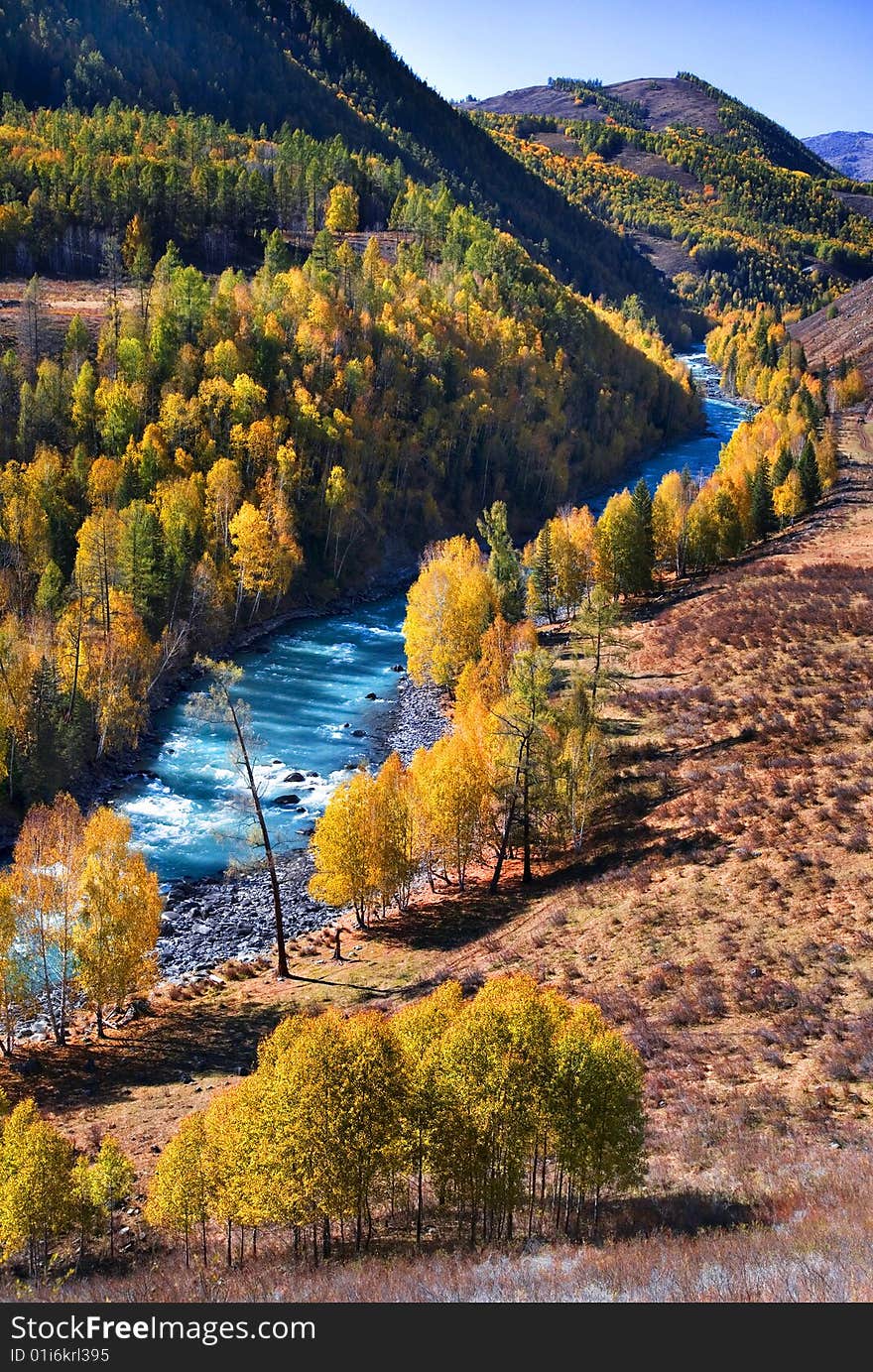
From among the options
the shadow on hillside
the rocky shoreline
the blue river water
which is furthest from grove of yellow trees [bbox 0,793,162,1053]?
the shadow on hillside

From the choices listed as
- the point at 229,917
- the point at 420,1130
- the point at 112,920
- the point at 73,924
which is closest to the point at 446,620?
the point at 229,917

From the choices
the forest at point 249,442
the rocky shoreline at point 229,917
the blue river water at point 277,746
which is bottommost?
the rocky shoreline at point 229,917

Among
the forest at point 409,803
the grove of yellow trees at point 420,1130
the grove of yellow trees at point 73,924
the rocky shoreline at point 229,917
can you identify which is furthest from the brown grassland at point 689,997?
the rocky shoreline at point 229,917

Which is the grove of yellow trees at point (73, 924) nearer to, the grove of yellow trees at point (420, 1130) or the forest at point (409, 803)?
the forest at point (409, 803)

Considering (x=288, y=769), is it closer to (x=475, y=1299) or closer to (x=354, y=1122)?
(x=354, y=1122)

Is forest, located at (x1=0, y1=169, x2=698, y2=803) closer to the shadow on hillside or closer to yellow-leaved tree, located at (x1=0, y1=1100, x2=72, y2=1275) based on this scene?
yellow-leaved tree, located at (x1=0, y1=1100, x2=72, y2=1275)
